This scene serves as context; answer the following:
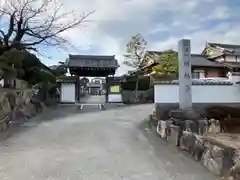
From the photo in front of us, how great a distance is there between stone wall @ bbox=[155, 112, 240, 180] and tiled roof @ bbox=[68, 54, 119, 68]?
1894cm

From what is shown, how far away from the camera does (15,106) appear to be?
14281 millimetres

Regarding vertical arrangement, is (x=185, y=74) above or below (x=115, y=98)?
above

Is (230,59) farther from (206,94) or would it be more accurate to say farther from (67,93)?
(67,93)

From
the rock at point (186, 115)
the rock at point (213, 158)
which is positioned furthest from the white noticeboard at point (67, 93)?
the rock at point (213, 158)

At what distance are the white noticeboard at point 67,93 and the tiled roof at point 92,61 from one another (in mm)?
3300

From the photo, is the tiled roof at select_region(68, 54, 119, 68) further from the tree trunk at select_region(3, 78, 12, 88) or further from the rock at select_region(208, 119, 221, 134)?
the rock at select_region(208, 119, 221, 134)

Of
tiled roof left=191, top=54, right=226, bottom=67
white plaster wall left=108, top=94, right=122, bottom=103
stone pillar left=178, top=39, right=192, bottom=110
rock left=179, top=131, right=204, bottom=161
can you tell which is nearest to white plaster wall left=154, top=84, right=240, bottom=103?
stone pillar left=178, top=39, right=192, bottom=110

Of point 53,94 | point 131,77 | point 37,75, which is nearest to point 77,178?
point 37,75

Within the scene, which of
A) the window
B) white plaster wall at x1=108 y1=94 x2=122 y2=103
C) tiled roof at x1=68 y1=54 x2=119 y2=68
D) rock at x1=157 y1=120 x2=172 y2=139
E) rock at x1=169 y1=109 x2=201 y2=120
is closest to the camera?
rock at x1=157 y1=120 x2=172 y2=139

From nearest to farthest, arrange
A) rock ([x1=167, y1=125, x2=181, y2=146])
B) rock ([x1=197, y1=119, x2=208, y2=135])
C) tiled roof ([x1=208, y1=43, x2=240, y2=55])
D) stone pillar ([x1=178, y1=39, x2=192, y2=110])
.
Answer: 1. rock ([x1=167, y1=125, x2=181, y2=146])
2. rock ([x1=197, y1=119, x2=208, y2=135])
3. stone pillar ([x1=178, y1=39, x2=192, y2=110])
4. tiled roof ([x1=208, y1=43, x2=240, y2=55])

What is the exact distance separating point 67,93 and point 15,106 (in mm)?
12340

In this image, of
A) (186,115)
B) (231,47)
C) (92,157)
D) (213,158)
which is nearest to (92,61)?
(231,47)

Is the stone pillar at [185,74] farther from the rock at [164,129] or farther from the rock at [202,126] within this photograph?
the rock at [164,129]

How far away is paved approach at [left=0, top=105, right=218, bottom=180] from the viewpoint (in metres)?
6.27
